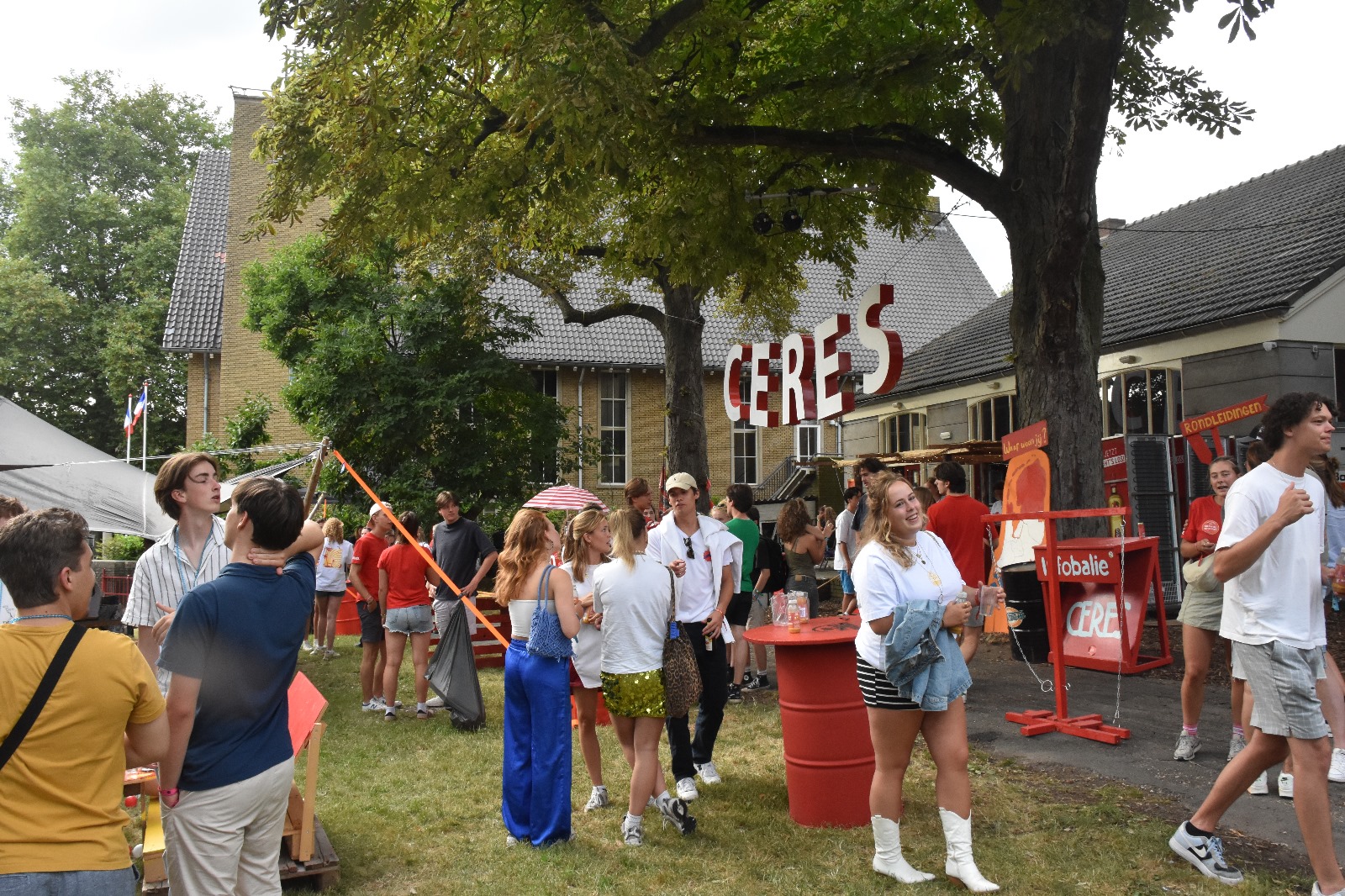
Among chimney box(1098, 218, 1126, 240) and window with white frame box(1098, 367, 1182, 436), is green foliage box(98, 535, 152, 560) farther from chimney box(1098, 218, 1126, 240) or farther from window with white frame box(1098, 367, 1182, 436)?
chimney box(1098, 218, 1126, 240)

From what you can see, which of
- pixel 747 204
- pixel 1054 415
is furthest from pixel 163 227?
pixel 1054 415

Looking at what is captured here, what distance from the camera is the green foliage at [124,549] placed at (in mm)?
21719

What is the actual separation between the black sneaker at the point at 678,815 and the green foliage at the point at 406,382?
13.8m

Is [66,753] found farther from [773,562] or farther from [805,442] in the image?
[805,442]

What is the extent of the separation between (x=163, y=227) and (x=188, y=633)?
44.8m

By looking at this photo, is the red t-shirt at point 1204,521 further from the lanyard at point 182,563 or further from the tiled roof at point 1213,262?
the tiled roof at point 1213,262

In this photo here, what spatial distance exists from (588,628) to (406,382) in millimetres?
13624

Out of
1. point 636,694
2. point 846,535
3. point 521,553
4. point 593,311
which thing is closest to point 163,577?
point 521,553

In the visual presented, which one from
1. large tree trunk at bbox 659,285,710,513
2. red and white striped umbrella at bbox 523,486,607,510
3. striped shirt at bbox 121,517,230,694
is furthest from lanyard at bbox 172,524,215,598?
large tree trunk at bbox 659,285,710,513

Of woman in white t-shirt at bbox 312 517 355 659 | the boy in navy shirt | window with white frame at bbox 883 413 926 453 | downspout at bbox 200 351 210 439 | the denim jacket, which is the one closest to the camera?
the boy in navy shirt

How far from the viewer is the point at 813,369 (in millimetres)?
12438

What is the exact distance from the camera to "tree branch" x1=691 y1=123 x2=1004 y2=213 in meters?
10.8

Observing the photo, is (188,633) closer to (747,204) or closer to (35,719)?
(35,719)

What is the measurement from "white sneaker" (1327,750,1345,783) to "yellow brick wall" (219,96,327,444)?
2652cm
